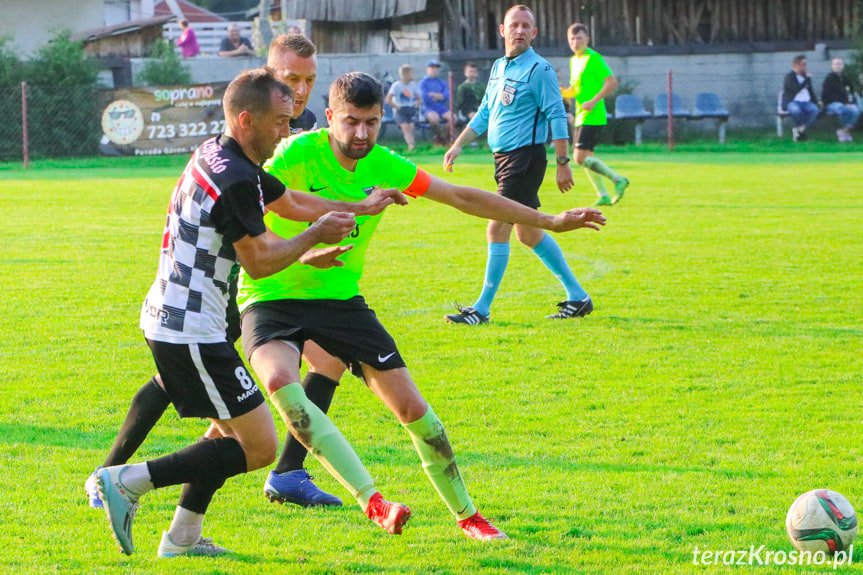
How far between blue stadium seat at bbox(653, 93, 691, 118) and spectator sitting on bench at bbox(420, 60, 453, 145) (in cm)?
554

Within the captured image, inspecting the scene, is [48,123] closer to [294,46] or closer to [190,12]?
[294,46]

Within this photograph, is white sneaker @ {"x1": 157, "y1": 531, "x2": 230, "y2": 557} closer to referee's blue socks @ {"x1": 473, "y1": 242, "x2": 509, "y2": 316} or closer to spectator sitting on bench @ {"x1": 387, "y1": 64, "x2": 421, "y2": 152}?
referee's blue socks @ {"x1": 473, "y1": 242, "x2": 509, "y2": 316}

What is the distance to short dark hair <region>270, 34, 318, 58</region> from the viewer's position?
5586 millimetres

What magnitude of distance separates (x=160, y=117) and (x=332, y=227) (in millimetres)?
21535

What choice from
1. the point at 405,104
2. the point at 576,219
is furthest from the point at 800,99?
the point at 576,219

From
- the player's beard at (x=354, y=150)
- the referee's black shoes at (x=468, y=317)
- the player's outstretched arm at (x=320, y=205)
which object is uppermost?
the player's beard at (x=354, y=150)

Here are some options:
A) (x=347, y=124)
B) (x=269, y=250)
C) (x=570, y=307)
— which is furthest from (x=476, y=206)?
(x=570, y=307)

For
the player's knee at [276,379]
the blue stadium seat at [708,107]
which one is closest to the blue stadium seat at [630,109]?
the blue stadium seat at [708,107]

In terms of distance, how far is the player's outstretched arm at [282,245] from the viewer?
3873mm

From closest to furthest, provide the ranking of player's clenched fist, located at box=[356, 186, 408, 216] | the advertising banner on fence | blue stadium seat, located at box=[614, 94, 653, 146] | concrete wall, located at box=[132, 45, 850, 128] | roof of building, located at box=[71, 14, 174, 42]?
player's clenched fist, located at box=[356, 186, 408, 216], the advertising banner on fence, blue stadium seat, located at box=[614, 94, 653, 146], concrete wall, located at box=[132, 45, 850, 128], roof of building, located at box=[71, 14, 174, 42]

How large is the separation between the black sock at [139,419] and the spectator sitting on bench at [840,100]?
86.1 feet

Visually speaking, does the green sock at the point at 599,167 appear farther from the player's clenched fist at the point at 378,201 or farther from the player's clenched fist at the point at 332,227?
the player's clenched fist at the point at 332,227

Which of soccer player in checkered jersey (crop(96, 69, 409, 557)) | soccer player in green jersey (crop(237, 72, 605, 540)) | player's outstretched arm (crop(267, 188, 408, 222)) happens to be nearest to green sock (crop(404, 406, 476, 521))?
soccer player in green jersey (crop(237, 72, 605, 540))

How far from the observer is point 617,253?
12055 mm
